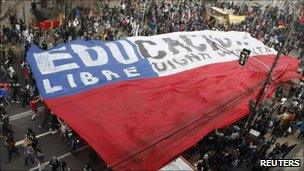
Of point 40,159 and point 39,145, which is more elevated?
point 40,159

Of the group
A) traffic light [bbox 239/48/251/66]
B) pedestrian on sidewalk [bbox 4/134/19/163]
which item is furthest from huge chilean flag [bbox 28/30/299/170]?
traffic light [bbox 239/48/251/66]

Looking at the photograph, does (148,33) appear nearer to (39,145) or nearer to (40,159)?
(39,145)

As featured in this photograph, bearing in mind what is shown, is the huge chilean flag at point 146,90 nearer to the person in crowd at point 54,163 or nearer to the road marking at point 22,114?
the person in crowd at point 54,163

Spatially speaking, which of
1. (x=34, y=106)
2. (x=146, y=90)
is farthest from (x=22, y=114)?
(x=146, y=90)

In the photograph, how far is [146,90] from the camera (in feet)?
71.6

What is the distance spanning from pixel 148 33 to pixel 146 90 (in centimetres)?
1487

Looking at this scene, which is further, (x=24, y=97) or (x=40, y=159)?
(x=24, y=97)

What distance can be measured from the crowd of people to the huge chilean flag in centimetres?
157

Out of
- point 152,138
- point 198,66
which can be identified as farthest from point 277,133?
point 152,138

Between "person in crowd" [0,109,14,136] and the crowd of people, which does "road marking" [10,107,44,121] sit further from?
"person in crowd" [0,109,14,136]

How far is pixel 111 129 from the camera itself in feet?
59.9

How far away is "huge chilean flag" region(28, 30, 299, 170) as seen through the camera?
59.4ft

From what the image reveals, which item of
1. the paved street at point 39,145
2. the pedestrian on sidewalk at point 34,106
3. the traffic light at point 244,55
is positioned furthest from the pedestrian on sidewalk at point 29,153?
the traffic light at point 244,55

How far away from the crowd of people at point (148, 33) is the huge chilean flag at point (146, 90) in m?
1.57
